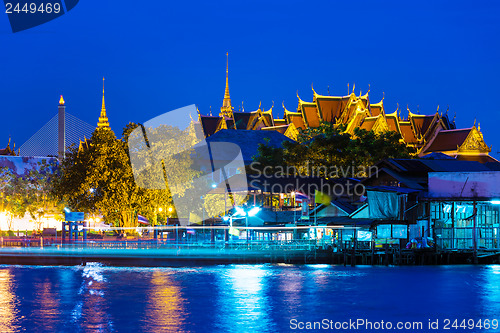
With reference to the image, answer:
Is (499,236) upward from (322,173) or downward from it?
downward

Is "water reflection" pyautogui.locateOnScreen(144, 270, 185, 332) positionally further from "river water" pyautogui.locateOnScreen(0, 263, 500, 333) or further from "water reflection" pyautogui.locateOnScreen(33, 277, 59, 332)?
"water reflection" pyautogui.locateOnScreen(33, 277, 59, 332)

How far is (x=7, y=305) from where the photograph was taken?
33.1 metres

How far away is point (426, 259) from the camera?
44562 mm

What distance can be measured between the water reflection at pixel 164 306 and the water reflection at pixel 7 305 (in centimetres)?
491

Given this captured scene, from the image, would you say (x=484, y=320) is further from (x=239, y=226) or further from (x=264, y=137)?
(x=264, y=137)

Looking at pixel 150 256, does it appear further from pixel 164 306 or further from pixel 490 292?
pixel 490 292

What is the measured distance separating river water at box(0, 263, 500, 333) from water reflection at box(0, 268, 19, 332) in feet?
0.14

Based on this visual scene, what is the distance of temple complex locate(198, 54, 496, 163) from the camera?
90.9m

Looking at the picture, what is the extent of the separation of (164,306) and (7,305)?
680 centimetres

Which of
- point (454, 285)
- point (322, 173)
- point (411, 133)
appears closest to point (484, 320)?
point (454, 285)

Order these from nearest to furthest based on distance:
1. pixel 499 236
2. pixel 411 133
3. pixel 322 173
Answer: pixel 499 236 < pixel 322 173 < pixel 411 133

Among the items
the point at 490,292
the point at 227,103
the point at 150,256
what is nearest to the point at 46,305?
the point at 150,256

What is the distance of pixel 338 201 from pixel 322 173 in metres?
15.4

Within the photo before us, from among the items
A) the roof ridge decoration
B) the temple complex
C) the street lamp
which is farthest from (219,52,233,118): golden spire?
the street lamp
